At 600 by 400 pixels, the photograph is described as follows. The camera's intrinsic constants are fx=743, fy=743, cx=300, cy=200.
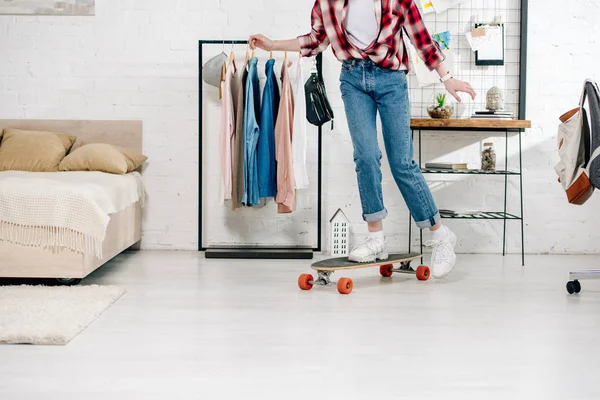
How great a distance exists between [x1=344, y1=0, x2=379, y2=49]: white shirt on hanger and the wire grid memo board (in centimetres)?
138

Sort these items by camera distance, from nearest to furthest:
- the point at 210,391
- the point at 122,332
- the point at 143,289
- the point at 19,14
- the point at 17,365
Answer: the point at 210,391
the point at 17,365
the point at 122,332
the point at 143,289
the point at 19,14

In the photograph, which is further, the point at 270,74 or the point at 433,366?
the point at 270,74

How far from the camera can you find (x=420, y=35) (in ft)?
10.9

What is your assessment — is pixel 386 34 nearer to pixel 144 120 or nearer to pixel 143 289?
pixel 143 289

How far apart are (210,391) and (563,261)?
3.03 m

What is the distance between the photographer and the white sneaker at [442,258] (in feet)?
11.1

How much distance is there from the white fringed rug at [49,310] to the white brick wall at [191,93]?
157 centimetres

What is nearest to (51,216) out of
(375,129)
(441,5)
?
(375,129)

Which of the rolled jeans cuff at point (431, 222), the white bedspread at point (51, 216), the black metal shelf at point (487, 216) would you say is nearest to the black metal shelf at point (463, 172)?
the black metal shelf at point (487, 216)

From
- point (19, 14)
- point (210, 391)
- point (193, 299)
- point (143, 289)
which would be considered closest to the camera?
point (210, 391)

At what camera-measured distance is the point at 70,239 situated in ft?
10.4

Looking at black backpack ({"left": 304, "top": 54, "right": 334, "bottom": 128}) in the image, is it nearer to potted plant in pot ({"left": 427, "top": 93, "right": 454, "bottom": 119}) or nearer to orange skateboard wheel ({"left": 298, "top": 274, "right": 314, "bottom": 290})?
potted plant in pot ({"left": 427, "top": 93, "right": 454, "bottom": 119})

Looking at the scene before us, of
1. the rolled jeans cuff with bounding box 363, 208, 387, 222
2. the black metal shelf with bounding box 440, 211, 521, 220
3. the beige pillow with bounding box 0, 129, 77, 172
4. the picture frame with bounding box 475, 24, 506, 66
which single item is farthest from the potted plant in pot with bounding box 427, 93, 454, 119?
the beige pillow with bounding box 0, 129, 77, 172

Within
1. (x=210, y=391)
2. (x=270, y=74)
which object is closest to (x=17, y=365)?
(x=210, y=391)
